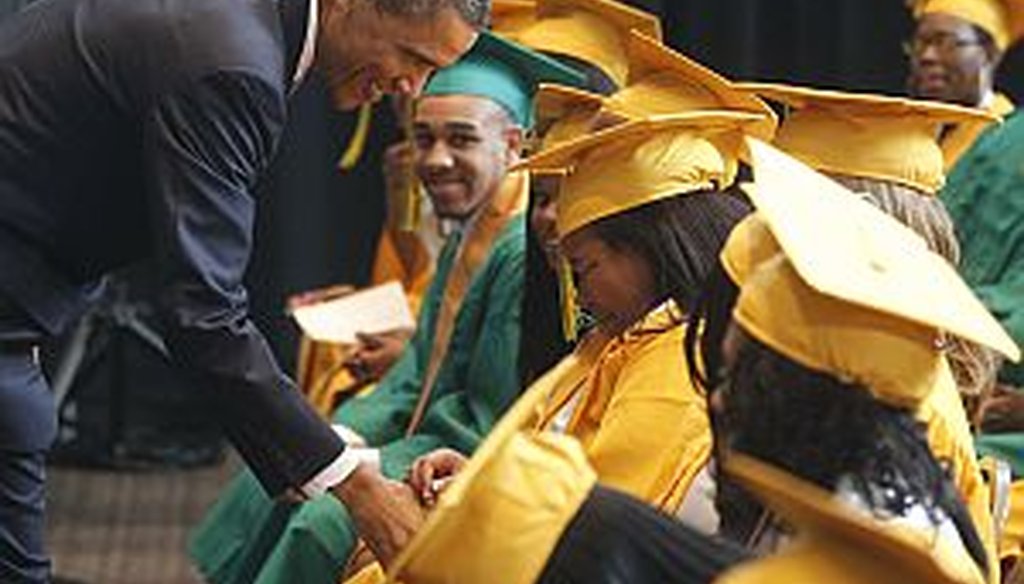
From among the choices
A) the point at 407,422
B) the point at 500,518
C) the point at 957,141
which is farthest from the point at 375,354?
the point at 500,518

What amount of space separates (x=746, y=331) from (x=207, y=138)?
103cm

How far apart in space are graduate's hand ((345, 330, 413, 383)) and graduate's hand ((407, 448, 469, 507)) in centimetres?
160

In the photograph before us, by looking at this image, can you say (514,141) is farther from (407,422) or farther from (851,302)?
(851,302)

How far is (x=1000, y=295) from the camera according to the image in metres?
3.92

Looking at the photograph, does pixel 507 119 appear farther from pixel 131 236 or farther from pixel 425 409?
pixel 131 236

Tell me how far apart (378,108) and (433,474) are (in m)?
3.87

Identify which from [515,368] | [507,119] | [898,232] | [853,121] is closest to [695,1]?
[507,119]

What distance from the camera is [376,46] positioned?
2.83 meters

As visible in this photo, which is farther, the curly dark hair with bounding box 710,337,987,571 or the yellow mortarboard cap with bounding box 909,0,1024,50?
the yellow mortarboard cap with bounding box 909,0,1024,50

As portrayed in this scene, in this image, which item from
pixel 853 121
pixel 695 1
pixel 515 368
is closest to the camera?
pixel 853 121

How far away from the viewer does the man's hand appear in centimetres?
269

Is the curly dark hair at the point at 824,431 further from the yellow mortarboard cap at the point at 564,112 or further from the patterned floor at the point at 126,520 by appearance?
the patterned floor at the point at 126,520

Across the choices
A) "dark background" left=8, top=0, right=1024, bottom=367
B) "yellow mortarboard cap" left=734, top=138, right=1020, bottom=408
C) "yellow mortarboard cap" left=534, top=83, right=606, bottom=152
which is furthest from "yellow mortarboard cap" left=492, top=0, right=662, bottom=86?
"dark background" left=8, top=0, right=1024, bottom=367

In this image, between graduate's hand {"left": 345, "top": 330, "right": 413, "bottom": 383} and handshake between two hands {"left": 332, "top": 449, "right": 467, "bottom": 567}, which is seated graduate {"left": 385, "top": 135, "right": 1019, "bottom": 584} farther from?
graduate's hand {"left": 345, "top": 330, "right": 413, "bottom": 383}
